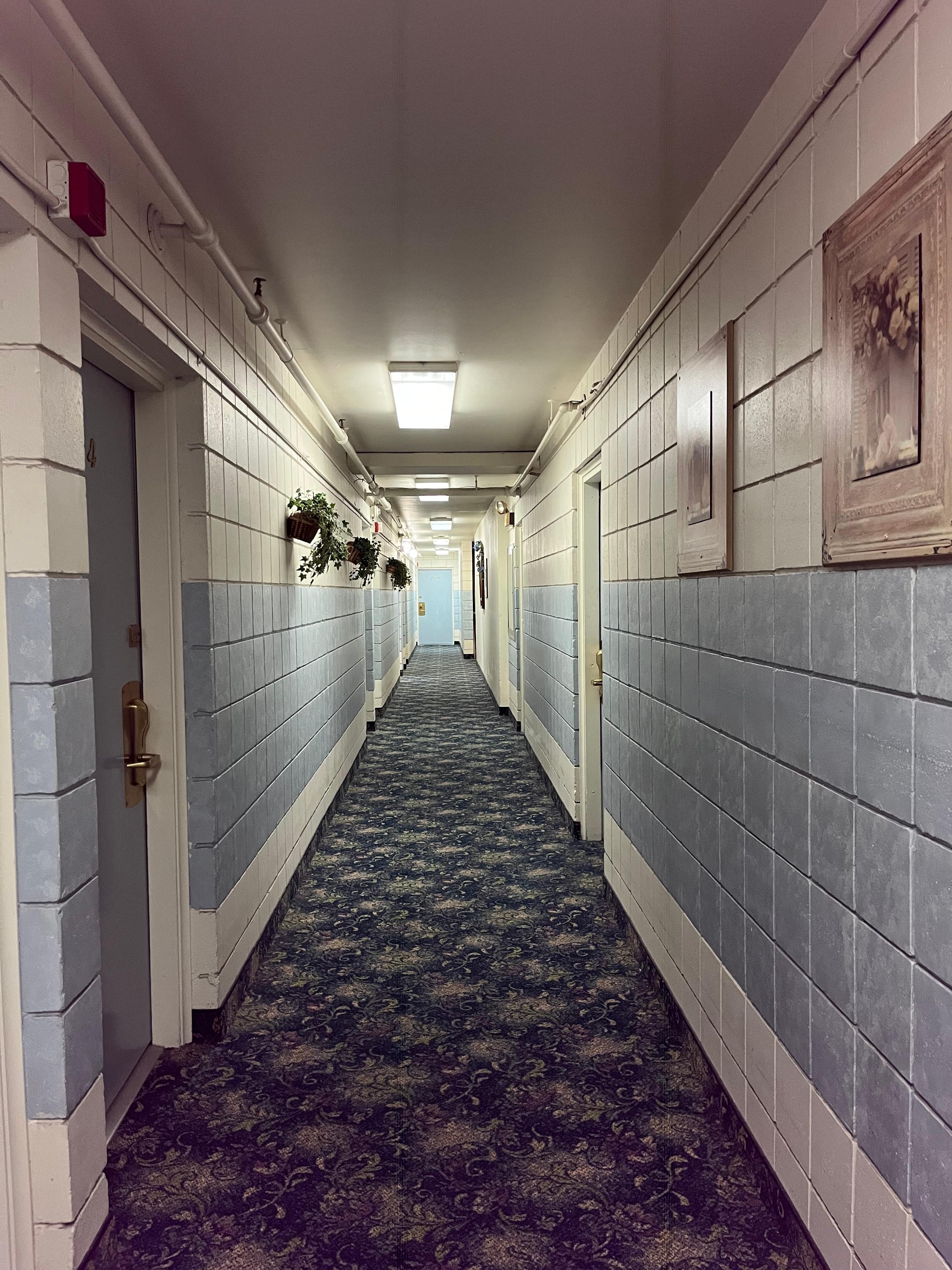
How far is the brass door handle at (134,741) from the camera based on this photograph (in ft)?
8.05

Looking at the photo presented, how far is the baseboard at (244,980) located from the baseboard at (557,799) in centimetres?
151

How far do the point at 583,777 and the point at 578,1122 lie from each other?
8.76ft

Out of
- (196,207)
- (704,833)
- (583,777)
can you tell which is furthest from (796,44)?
(583,777)

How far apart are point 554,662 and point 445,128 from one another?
418cm

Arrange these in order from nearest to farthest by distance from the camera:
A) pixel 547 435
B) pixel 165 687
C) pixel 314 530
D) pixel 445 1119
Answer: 1. pixel 445 1119
2. pixel 165 687
3. pixel 314 530
4. pixel 547 435

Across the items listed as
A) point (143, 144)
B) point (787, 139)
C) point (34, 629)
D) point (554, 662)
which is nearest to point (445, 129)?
point (143, 144)

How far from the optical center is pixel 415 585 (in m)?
23.9

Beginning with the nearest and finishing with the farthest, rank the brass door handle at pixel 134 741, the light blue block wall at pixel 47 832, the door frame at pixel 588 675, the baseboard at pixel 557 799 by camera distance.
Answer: the light blue block wall at pixel 47 832
the brass door handle at pixel 134 741
the door frame at pixel 588 675
the baseboard at pixel 557 799

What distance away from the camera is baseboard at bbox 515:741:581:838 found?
194 inches

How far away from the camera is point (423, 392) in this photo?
4.67 m

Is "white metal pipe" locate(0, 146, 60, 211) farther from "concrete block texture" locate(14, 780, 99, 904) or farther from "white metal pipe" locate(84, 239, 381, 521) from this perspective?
"concrete block texture" locate(14, 780, 99, 904)

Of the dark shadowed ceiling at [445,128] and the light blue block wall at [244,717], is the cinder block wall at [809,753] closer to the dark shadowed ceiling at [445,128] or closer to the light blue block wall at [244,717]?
the dark shadowed ceiling at [445,128]

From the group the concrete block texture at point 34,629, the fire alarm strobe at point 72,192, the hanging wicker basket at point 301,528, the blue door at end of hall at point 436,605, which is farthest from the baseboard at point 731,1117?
the blue door at end of hall at point 436,605

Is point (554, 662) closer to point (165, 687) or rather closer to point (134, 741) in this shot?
point (165, 687)
